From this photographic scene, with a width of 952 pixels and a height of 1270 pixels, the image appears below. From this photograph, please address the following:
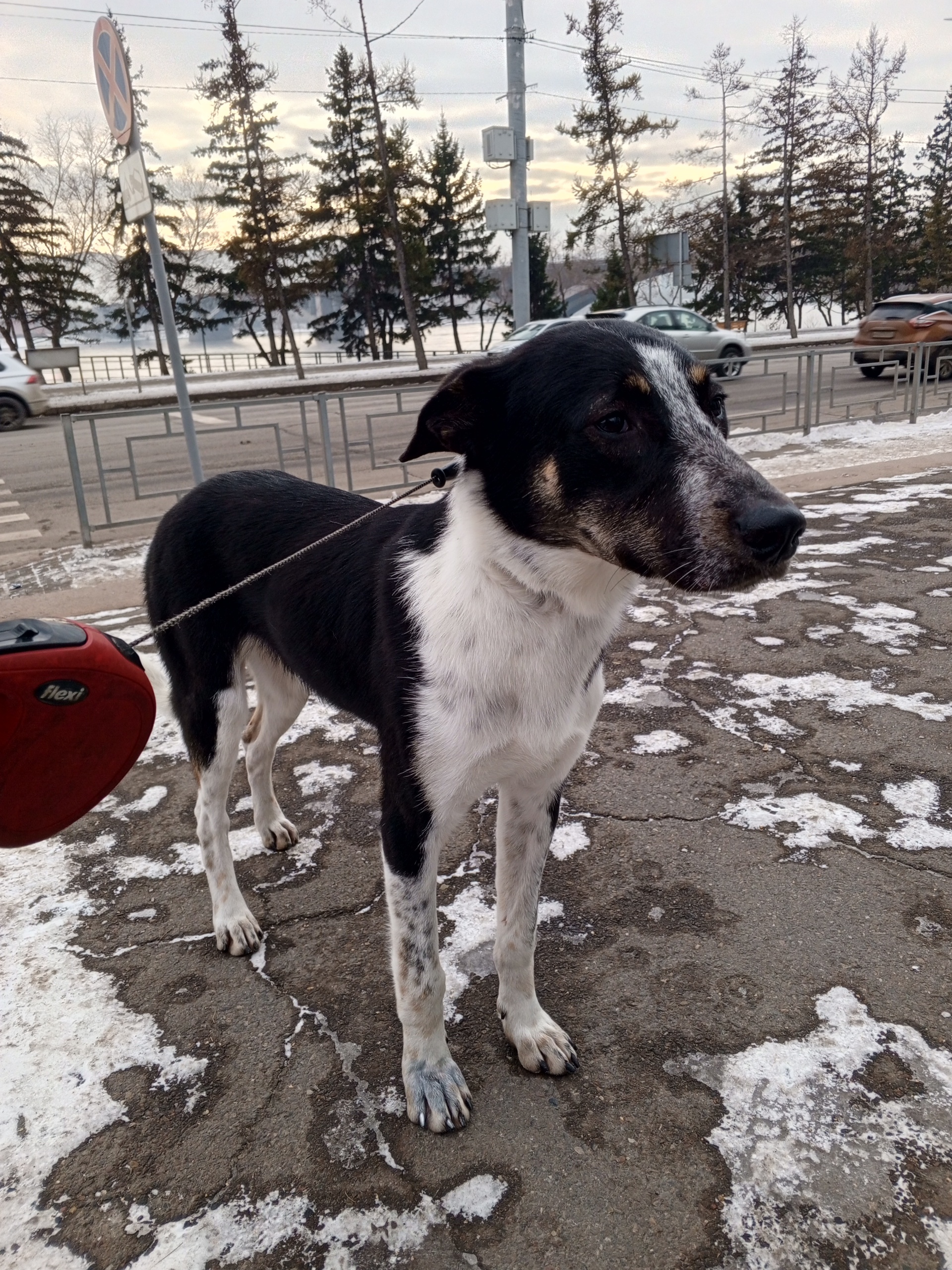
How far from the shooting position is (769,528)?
153cm

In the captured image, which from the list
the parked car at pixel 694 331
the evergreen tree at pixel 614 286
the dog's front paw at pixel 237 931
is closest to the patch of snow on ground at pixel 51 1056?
the dog's front paw at pixel 237 931

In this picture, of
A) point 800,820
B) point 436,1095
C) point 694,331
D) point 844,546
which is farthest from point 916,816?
point 694,331

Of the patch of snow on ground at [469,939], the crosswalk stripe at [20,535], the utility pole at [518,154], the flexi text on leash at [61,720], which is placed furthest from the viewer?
the utility pole at [518,154]

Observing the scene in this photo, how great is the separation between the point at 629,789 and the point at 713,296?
176 feet

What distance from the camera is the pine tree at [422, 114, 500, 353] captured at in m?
43.2

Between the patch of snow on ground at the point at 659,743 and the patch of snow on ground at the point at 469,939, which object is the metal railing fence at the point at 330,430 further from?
the patch of snow on ground at the point at 469,939

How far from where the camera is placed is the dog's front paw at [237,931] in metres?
2.48

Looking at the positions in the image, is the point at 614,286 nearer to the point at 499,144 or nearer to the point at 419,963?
the point at 499,144

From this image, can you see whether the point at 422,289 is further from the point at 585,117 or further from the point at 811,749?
the point at 811,749

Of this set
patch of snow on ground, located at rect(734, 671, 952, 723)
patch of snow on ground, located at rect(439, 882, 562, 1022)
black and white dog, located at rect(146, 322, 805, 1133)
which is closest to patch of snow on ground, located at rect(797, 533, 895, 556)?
patch of snow on ground, located at rect(734, 671, 952, 723)

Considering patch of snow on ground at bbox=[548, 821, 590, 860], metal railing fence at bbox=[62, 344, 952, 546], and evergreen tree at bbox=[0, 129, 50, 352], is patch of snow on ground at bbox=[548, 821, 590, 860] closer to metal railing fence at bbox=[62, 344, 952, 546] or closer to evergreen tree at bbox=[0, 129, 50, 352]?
metal railing fence at bbox=[62, 344, 952, 546]

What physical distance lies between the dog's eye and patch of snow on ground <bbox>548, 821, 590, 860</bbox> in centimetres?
163

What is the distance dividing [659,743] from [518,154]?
48.0ft

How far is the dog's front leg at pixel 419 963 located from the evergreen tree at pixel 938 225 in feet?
169
